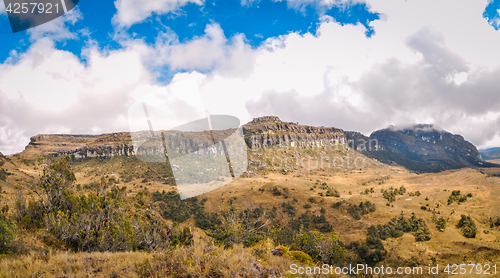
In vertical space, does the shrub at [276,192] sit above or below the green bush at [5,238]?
below

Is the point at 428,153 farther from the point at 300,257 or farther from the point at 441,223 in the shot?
Result: the point at 300,257

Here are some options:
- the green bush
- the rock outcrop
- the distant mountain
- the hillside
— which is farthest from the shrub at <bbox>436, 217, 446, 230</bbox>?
the distant mountain

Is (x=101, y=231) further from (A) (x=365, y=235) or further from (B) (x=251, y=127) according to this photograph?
(B) (x=251, y=127)

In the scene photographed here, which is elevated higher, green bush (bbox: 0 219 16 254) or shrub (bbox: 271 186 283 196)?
green bush (bbox: 0 219 16 254)

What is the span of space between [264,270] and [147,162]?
268 ft

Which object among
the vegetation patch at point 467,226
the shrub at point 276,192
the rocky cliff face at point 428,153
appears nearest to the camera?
the vegetation patch at point 467,226

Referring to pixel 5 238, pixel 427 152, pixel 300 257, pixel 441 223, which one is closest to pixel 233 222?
pixel 300 257

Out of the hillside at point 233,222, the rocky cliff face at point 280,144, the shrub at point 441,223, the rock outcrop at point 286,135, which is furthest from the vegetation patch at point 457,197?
the rock outcrop at point 286,135

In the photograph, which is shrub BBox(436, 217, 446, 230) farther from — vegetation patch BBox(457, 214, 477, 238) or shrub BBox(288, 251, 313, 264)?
shrub BBox(288, 251, 313, 264)

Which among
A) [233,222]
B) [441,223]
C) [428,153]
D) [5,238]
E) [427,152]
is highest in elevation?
[5,238]

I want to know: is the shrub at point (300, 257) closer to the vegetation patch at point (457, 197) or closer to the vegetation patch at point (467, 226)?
the vegetation patch at point (467, 226)

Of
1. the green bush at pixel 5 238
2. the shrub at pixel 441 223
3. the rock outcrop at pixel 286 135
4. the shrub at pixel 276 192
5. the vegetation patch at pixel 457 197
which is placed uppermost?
the rock outcrop at pixel 286 135

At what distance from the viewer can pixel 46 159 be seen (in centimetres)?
1414

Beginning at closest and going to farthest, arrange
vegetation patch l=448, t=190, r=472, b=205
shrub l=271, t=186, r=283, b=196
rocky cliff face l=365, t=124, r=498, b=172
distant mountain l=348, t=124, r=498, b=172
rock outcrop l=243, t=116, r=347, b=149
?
vegetation patch l=448, t=190, r=472, b=205 → shrub l=271, t=186, r=283, b=196 → rock outcrop l=243, t=116, r=347, b=149 → distant mountain l=348, t=124, r=498, b=172 → rocky cliff face l=365, t=124, r=498, b=172
